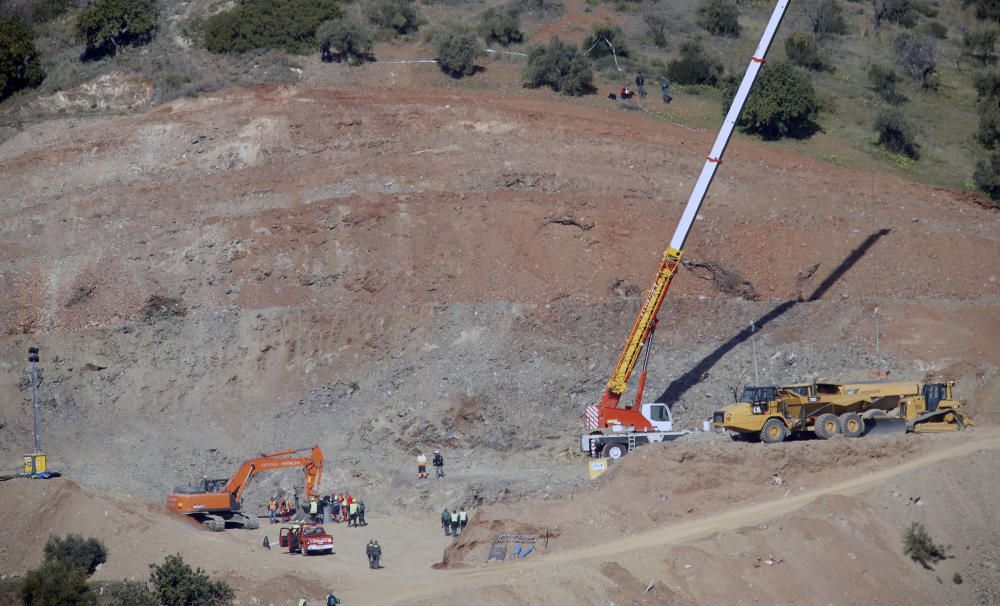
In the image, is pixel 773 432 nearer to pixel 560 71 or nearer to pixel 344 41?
pixel 560 71

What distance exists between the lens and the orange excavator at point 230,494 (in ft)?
110

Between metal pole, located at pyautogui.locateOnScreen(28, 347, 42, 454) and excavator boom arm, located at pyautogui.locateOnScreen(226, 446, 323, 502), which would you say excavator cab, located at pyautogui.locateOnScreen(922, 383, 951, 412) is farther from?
metal pole, located at pyautogui.locateOnScreen(28, 347, 42, 454)

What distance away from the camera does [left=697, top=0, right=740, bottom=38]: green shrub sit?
60312 mm

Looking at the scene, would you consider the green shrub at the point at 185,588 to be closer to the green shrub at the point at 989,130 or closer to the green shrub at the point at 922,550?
the green shrub at the point at 922,550

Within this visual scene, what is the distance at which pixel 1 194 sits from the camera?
47.5m

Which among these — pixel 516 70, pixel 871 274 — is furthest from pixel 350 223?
pixel 871 274

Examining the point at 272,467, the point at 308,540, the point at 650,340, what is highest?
the point at 650,340

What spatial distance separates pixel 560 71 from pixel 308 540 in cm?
2577

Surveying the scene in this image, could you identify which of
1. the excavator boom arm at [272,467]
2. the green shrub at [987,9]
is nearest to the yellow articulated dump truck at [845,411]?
the excavator boom arm at [272,467]

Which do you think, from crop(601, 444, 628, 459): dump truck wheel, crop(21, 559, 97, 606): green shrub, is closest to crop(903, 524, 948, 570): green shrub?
crop(601, 444, 628, 459): dump truck wheel

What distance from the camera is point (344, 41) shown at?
175 feet

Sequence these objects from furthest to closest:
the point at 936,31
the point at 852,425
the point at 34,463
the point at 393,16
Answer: the point at 936,31
the point at 393,16
the point at 34,463
the point at 852,425

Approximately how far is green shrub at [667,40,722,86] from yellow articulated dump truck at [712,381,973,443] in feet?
77.4

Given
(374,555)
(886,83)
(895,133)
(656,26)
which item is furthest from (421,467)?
(656,26)
